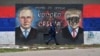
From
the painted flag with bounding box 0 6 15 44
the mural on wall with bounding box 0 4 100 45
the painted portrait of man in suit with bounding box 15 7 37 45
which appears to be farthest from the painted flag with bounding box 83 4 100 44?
the painted flag with bounding box 0 6 15 44

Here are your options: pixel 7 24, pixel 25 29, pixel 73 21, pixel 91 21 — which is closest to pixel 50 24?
pixel 73 21

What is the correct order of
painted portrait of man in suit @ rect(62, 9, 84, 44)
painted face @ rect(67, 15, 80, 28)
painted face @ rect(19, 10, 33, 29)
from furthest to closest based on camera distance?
1. painted face @ rect(67, 15, 80, 28)
2. painted portrait of man in suit @ rect(62, 9, 84, 44)
3. painted face @ rect(19, 10, 33, 29)

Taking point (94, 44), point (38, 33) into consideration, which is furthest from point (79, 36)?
point (38, 33)

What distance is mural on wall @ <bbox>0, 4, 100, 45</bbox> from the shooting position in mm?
25719

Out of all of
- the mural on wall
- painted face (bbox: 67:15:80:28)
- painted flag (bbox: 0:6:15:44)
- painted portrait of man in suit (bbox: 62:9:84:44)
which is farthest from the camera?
painted face (bbox: 67:15:80:28)

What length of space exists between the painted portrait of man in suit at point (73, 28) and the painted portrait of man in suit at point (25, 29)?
221 centimetres

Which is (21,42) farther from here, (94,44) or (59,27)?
(94,44)

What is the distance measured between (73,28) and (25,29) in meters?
3.28

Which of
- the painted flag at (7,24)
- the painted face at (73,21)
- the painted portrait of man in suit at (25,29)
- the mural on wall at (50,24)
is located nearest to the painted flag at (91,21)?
the mural on wall at (50,24)

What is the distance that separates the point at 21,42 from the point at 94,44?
16.1 ft

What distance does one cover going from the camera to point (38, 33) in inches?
1017

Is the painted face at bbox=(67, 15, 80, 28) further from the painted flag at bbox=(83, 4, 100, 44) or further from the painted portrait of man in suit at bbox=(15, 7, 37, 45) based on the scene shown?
the painted portrait of man in suit at bbox=(15, 7, 37, 45)

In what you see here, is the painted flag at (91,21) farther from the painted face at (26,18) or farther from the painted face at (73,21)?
the painted face at (26,18)

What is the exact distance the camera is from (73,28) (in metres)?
26.2
